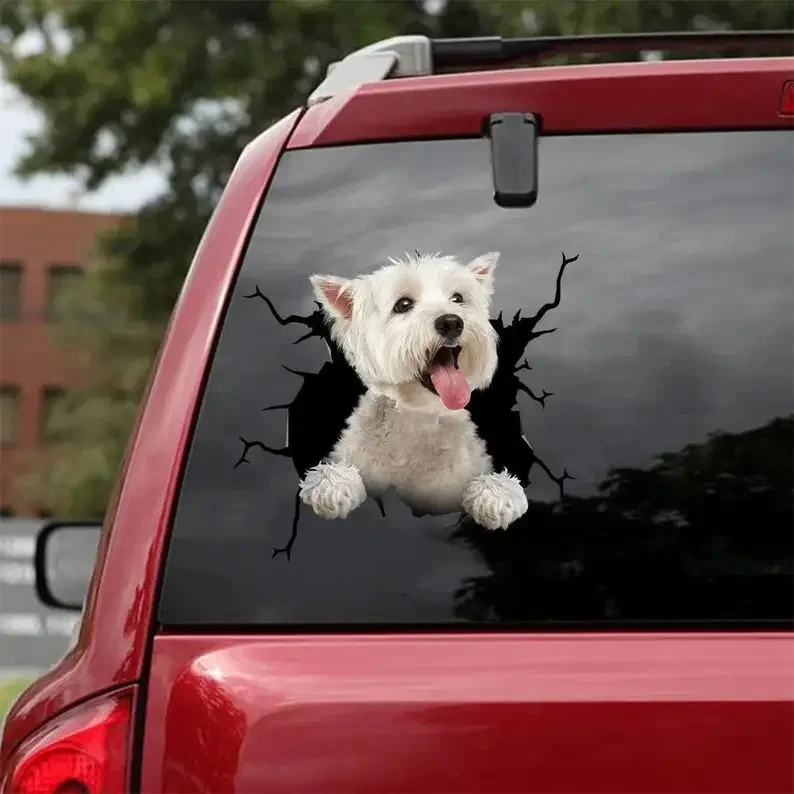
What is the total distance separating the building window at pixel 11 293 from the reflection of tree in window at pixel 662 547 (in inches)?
1553

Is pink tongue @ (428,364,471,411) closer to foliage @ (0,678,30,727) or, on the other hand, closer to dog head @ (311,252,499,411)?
dog head @ (311,252,499,411)

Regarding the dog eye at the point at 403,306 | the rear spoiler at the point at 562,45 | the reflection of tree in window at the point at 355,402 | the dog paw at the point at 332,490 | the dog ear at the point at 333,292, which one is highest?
the rear spoiler at the point at 562,45

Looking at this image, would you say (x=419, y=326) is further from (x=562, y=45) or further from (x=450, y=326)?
(x=562, y=45)

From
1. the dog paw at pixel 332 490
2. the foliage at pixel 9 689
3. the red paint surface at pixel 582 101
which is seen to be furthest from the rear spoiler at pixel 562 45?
the foliage at pixel 9 689

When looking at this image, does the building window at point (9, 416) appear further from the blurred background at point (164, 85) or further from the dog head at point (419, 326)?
the dog head at point (419, 326)

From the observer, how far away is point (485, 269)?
163 cm

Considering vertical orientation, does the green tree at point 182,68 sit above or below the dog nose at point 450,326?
above

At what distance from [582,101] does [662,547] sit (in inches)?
25.6

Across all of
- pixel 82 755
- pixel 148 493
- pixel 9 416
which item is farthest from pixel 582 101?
pixel 9 416

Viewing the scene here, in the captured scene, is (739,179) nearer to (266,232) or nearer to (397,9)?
(266,232)

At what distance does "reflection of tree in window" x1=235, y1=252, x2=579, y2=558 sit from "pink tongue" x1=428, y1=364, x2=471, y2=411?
0.05 ft

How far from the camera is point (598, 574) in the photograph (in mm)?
1519

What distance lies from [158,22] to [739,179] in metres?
12.2

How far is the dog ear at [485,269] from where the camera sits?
1624mm
